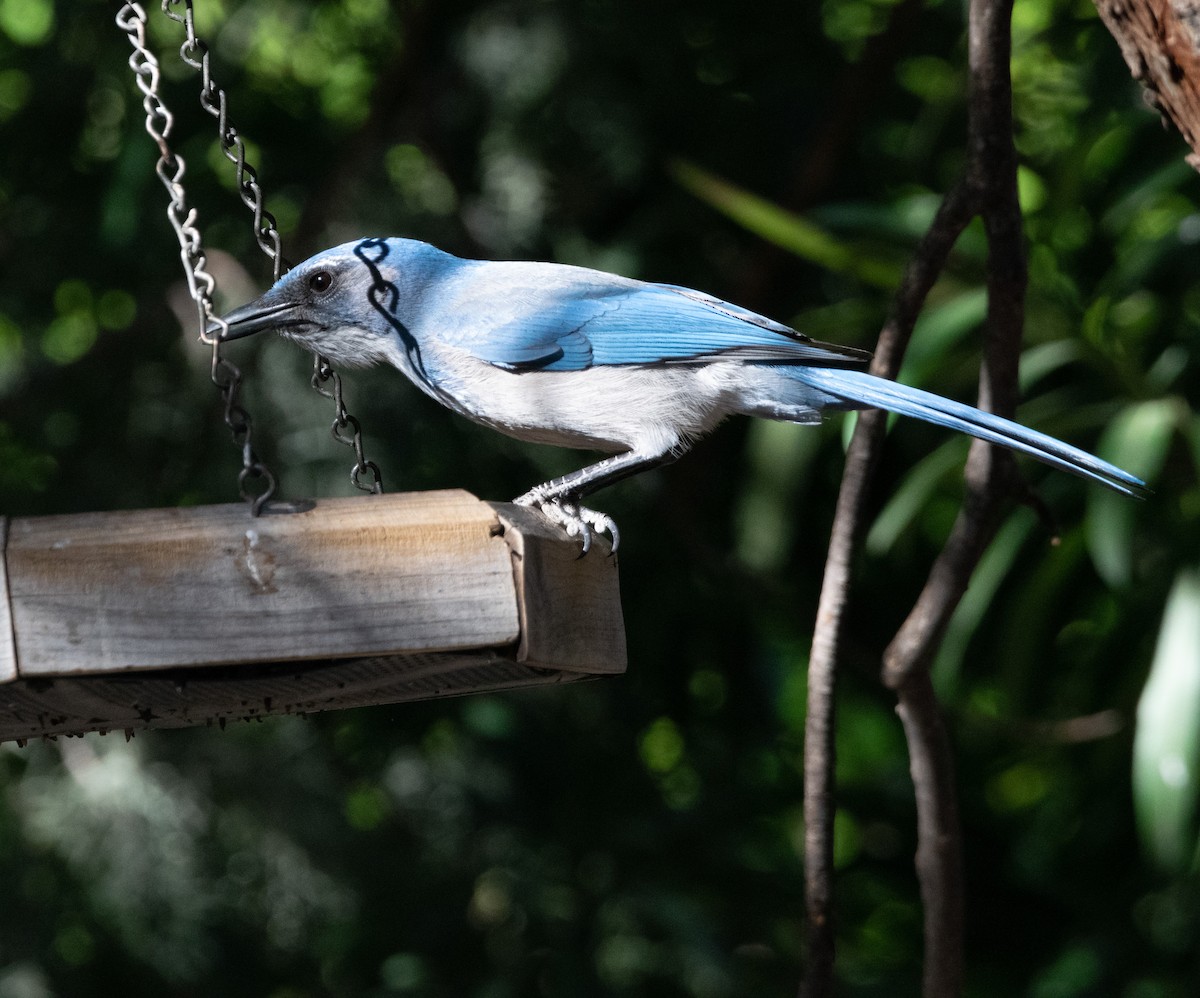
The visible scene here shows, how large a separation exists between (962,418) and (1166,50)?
607 millimetres

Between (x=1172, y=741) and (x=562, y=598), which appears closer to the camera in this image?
(x=562, y=598)

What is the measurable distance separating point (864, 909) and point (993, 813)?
1.78ft

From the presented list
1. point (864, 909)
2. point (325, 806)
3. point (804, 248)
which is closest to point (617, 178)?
point (804, 248)

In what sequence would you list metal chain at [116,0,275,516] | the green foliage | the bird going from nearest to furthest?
metal chain at [116,0,275,516] → the bird → the green foliage

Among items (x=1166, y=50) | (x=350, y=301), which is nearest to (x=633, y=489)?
(x=350, y=301)

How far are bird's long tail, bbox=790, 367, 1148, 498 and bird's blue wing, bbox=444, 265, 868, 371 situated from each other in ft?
0.12

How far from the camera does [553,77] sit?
181 inches

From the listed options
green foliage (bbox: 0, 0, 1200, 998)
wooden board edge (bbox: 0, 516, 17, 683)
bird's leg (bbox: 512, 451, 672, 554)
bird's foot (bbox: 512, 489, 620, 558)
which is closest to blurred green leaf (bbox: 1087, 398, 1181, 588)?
green foliage (bbox: 0, 0, 1200, 998)

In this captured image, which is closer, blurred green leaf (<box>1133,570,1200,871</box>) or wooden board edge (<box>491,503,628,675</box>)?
wooden board edge (<box>491,503,628,675</box>)

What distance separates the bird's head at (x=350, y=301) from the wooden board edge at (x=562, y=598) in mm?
639

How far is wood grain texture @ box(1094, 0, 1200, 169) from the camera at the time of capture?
1.88 m

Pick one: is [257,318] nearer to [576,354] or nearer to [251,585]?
[576,354]

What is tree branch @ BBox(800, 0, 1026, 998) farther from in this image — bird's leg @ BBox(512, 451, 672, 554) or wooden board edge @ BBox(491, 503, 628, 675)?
wooden board edge @ BBox(491, 503, 628, 675)

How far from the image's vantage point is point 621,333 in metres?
2.54
